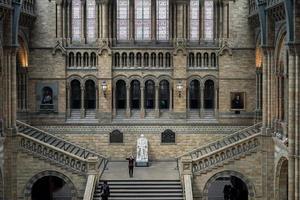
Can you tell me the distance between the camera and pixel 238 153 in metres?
36.8

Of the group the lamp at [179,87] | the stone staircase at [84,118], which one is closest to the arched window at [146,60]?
the lamp at [179,87]

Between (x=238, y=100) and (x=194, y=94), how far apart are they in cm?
325

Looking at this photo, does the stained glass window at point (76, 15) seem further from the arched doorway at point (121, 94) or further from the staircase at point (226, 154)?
the staircase at point (226, 154)

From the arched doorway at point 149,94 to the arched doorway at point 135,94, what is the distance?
592mm

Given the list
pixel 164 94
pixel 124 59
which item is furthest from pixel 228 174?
pixel 124 59

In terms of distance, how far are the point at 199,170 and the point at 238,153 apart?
267cm

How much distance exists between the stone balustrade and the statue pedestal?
5.38 meters

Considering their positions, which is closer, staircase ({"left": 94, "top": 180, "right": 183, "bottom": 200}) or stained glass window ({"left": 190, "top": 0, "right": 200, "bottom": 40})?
staircase ({"left": 94, "top": 180, "right": 183, "bottom": 200})

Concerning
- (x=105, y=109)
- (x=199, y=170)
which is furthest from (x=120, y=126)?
(x=199, y=170)

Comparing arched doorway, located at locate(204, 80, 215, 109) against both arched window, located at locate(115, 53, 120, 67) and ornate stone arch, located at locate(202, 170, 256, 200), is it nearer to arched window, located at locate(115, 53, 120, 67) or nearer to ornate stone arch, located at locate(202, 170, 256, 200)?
arched window, located at locate(115, 53, 120, 67)

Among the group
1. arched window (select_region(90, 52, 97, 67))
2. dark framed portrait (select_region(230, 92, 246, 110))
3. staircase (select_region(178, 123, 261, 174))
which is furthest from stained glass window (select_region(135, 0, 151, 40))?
staircase (select_region(178, 123, 261, 174))

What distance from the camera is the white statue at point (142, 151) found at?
41.0 meters

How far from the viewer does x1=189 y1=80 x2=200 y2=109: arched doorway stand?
4353 cm

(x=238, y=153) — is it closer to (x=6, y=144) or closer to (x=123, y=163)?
(x=123, y=163)
